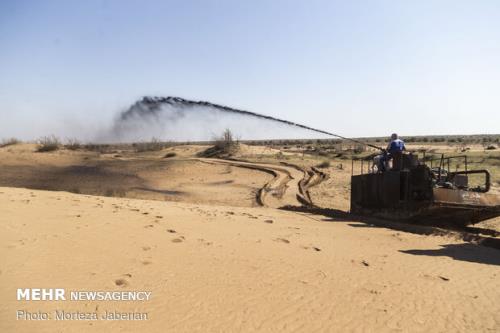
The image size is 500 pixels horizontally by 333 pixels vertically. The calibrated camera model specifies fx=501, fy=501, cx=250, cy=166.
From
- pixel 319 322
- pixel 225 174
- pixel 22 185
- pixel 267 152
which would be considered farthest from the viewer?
pixel 267 152

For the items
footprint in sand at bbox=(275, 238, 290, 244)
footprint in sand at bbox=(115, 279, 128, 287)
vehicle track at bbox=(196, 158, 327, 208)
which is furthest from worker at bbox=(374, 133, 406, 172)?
footprint in sand at bbox=(115, 279, 128, 287)

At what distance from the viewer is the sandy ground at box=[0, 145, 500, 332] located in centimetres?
577

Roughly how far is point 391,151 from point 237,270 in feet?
27.5

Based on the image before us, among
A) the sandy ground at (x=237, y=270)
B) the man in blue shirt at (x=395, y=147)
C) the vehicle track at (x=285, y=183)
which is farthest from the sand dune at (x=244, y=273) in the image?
the vehicle track at (x=285, y=183)

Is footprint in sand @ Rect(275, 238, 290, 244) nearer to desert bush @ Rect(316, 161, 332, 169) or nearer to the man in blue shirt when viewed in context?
the man in blue shirt

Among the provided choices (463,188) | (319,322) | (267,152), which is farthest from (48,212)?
(267,152)

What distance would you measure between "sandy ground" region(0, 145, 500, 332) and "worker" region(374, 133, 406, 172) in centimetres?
231

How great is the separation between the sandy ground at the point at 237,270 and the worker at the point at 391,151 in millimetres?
2314

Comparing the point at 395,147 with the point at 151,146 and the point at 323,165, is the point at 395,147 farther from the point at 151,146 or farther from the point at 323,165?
the point at 151,146

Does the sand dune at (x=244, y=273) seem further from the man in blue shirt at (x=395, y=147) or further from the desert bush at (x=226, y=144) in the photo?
the desert bush at (x=226, y=144)

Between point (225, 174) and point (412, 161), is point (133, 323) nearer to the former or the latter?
point (412, 161)

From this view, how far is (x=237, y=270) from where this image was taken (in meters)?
7.61

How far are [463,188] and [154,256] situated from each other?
9.43 m

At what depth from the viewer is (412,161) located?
46.0 feet
